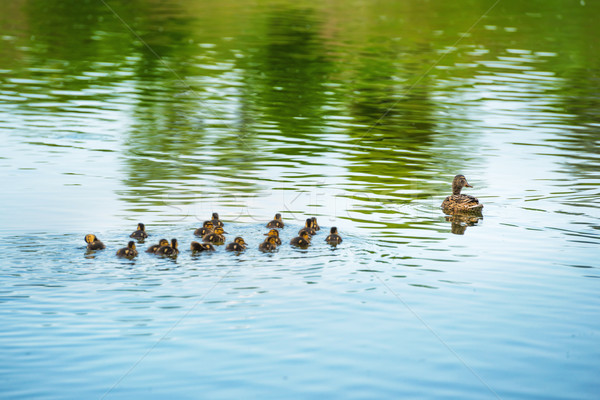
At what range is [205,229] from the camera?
13.6 metres

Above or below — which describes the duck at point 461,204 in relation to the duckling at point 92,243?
above

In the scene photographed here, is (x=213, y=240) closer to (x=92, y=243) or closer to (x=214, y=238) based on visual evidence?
(x=214, y=238)

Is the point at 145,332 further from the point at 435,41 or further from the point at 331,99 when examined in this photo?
the point at 435,41

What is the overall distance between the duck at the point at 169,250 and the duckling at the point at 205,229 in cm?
85

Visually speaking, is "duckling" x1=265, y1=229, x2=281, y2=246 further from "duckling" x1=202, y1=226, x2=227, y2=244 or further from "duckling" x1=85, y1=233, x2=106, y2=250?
"duckling" x1=85, y1=233, x2=106, y2=250

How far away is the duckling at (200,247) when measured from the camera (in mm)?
12984

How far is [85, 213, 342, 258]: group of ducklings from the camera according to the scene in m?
12.7

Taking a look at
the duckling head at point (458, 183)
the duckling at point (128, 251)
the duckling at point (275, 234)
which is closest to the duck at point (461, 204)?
the duckling head at point (458, 183)

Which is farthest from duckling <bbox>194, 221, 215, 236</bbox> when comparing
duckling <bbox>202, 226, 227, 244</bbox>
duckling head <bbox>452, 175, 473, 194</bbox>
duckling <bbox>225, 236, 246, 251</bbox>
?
duckling head <bbox>452, 175, 473, 194</bbox>

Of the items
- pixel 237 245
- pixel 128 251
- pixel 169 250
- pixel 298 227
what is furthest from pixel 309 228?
pixel 128 251

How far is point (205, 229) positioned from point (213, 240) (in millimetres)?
371

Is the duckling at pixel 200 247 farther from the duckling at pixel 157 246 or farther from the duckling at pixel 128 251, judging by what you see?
the duckling at pixel 128 251

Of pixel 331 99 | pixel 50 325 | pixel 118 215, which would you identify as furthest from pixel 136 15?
pixel 50 325

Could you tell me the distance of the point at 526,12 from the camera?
6681 cm
